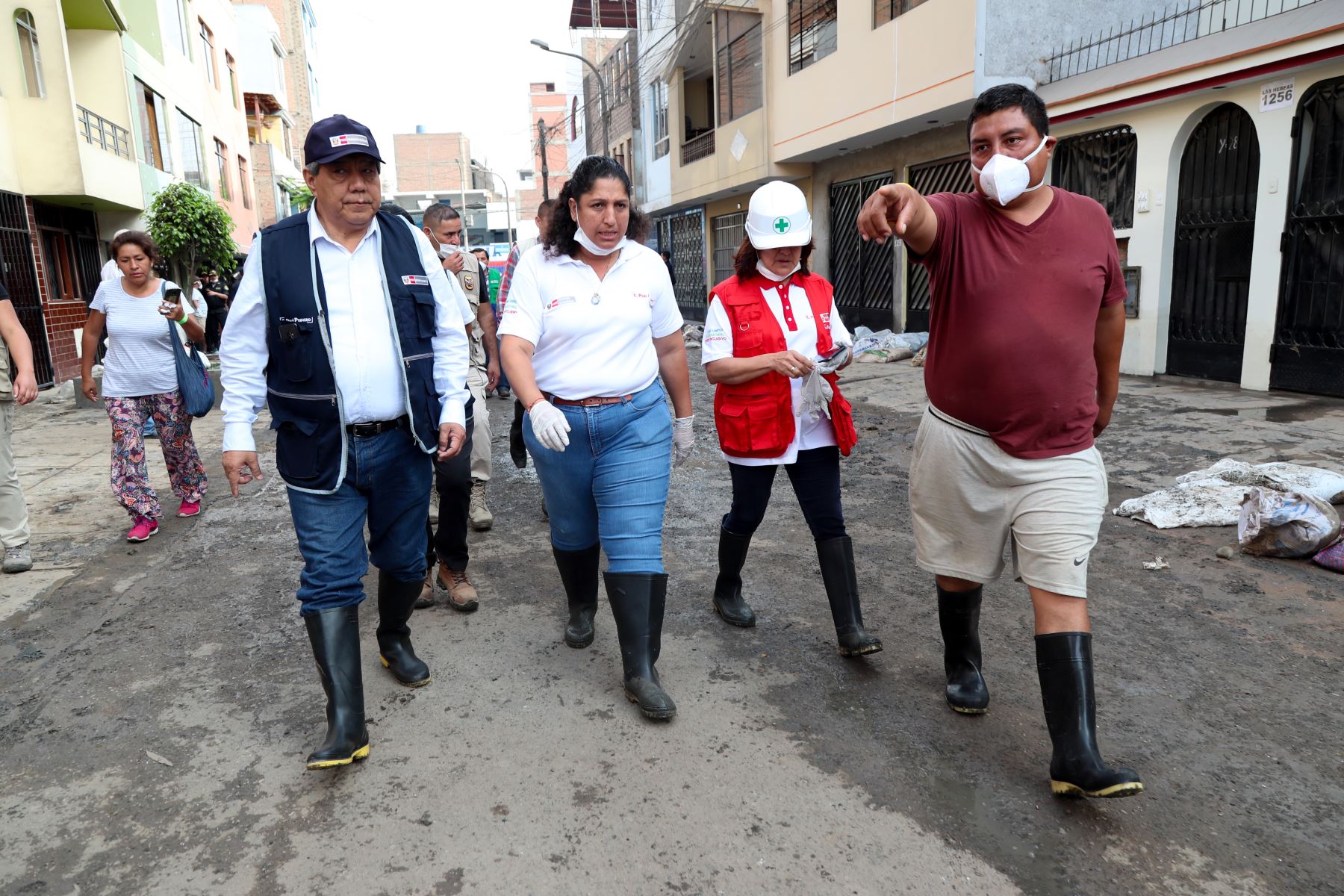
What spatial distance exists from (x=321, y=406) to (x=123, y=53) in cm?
1807

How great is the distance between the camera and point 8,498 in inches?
193

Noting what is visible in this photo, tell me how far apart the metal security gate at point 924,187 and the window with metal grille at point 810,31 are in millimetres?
2649

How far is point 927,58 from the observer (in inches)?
472

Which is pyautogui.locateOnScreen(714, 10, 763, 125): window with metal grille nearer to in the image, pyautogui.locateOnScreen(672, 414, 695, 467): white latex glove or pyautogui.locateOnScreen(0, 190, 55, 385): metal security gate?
pyautogui.locateOnScreen(0, 190, 55, 385): metal security gate

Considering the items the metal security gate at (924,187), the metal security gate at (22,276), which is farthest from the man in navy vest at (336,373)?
the metal security gate at (22,276)

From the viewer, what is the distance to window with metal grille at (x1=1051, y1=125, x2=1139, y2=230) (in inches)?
413

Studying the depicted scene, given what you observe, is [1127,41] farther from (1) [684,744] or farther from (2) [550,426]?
(1) [684,744]

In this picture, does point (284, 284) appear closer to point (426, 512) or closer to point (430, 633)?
point (426, 512)

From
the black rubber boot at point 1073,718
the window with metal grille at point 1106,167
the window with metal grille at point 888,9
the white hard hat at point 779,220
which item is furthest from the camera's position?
the window with metal grille at point 888,9

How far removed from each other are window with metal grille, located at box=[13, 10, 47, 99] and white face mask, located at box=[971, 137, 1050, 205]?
16033mm

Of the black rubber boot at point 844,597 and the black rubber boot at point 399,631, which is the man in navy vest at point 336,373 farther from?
the black rubber boot at point 844,597

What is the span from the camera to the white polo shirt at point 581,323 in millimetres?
3166

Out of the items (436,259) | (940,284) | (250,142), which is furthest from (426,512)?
(250,142)

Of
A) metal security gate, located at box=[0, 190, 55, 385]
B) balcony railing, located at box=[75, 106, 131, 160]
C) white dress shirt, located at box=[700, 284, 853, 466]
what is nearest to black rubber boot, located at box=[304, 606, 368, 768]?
white dress shirt, located at box=[700, 284, 853, 466]
